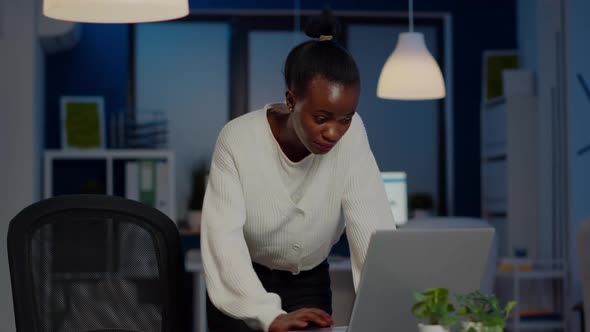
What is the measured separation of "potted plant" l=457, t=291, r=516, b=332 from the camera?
5.25 ft

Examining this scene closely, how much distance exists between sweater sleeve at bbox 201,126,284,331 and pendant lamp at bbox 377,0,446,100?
11.8 feet

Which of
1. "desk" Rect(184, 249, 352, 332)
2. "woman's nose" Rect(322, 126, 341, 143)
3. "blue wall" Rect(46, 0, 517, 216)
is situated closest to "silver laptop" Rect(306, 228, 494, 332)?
"woman's nose" Rect(322, 126, 341, 143)

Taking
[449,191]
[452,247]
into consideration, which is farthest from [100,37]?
[452,247]

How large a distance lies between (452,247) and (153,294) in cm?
68

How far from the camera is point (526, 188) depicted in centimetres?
736

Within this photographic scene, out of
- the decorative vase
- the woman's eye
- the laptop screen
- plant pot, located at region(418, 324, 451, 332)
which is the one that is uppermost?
the woman's eye

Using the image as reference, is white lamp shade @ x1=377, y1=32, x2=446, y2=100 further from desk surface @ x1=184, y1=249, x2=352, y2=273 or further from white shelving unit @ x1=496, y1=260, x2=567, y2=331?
white shelving unit @ x1=496, y1=260, x2=567, y2=331

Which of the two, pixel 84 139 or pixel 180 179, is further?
pixel 180 179

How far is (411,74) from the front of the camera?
19.0 ft

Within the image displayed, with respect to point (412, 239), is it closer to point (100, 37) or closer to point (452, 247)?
point (452, 247)

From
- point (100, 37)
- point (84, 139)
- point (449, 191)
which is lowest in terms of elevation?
point (449, 191)

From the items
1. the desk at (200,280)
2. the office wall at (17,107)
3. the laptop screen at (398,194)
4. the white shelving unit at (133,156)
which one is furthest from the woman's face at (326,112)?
the laptop screen at (398,194)

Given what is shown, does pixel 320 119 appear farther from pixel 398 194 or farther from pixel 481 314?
pixel 398 194

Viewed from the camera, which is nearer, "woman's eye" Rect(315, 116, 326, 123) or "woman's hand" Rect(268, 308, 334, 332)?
"woman's hand" Rect(268, 308, 334, 332)
